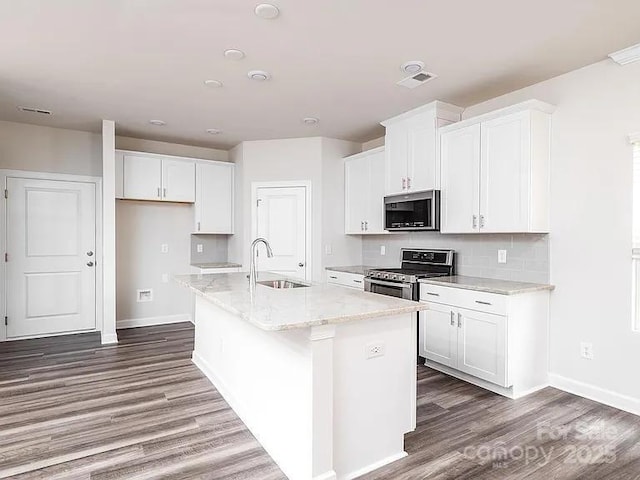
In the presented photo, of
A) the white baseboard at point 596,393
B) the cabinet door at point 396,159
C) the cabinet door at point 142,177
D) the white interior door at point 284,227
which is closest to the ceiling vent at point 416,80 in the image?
the cabinet door at point 396,159

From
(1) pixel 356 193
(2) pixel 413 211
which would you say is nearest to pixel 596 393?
(2) pixel 413 211

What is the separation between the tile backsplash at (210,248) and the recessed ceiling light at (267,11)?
4.00 meters

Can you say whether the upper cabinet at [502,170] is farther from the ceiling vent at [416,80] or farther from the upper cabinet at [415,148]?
the ceiling vent at [416,80]

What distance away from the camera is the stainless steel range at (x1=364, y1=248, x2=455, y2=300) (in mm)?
3869

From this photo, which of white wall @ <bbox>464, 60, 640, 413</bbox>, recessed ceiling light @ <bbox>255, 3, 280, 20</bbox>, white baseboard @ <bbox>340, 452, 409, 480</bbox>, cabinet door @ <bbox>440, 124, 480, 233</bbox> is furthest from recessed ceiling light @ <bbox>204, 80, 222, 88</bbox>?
white baseboard @ <bbox>340, 452, 409, 480</bbox>

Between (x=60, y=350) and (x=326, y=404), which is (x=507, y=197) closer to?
(x=326, y=404)

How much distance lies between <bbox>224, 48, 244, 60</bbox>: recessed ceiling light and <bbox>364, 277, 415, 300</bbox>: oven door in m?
2.50

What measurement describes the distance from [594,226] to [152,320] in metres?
5.30

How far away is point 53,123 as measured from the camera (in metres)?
4.70

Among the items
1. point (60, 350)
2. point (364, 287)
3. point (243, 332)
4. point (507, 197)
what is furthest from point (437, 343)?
point (60, 350)

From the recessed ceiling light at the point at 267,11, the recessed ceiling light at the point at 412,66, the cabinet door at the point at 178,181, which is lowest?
the cabinet door at the point at 178,181

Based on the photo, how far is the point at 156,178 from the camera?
5.23 meters

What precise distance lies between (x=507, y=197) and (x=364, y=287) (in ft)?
6.05

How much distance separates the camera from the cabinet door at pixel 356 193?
5.01 metres
